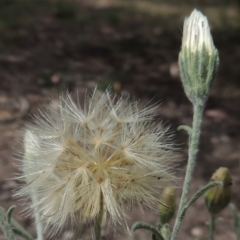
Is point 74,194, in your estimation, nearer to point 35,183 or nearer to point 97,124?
point 35,183

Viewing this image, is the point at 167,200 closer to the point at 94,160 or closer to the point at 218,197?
the point at 218,197

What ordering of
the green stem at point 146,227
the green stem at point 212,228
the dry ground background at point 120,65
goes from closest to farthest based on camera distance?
the green stem at point 146,227
the green stem at point 212,228
the dry ground background at point 120,65

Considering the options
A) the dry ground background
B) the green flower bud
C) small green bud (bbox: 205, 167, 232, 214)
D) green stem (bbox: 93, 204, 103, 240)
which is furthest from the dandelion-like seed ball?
the dry ground background

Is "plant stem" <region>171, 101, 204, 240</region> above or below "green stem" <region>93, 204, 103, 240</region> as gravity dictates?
above

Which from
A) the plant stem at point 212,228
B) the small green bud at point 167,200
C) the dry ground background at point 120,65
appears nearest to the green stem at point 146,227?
the small green bud at point 167,200

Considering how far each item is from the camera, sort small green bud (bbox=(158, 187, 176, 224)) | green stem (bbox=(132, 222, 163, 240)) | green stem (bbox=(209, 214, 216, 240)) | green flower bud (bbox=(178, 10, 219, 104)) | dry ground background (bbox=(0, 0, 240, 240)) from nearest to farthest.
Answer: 1. green stem (bbox=(132, 222, 163, 240))
2. green flower bud (bbox=(178, 10, 219, 104))
3. small green bud (bbox=(158, 187, 176, 224))
4. green stem (bbox=(209, 214, 216, 240))
5. dry ground background (bbox=(0, 0, 240, 240))

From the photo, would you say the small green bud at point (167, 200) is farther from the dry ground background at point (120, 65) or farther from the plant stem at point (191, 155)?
the dry ground background at point (120, 65)

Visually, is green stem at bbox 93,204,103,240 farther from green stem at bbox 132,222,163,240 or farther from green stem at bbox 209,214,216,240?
green stem at bbox 209,214,216,240
